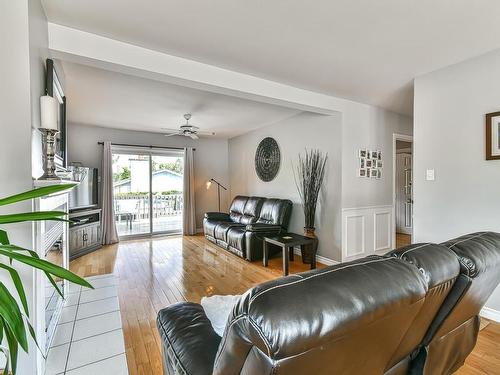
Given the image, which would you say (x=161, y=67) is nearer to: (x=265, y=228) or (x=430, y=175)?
(x=265, y=228)

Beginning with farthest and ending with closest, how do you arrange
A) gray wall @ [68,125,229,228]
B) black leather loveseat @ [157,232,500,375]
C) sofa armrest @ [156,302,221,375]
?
1. gray wall @ [68,125,229,228]
2. sofa armrest @ [156,302,221,375]
3. black leather loveseat @ [157,232,500,375]

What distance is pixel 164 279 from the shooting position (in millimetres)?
3307

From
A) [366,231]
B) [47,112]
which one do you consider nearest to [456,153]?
[366,231]

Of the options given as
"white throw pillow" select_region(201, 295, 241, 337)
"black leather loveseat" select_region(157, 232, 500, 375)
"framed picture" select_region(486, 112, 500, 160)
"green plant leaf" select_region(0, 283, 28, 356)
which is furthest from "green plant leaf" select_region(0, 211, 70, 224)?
"framed picture" select_region(486, 112, 500, 160)

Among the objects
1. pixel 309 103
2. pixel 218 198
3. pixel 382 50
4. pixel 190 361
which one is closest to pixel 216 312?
pixel 190 361

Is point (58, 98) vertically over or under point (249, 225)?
over

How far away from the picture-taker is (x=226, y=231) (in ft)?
15.1

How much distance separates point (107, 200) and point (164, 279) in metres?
→ 2.82

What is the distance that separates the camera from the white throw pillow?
1.12 m

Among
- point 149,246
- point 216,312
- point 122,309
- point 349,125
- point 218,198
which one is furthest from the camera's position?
point 218,198

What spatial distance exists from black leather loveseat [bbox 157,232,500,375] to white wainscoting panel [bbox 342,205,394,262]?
99.4 inches

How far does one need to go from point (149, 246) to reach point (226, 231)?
1.66m

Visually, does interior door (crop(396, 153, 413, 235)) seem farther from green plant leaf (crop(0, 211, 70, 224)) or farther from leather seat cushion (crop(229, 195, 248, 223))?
green plant leaf (crop(0, 211, 70, 224))

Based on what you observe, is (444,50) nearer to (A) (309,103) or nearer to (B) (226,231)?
(A) (309,103)
